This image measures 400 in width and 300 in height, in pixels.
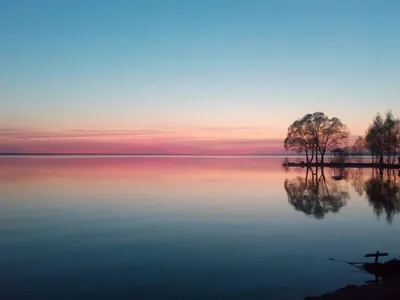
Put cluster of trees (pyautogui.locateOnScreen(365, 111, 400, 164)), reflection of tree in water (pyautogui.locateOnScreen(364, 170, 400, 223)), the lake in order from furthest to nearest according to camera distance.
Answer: cluster of trees (pyautogui.locateOnScreen(365, 111, 400, 164)), reflection of tree in water (pyautogui.locateOnScreen(364, 170, 400, 223)), the lake

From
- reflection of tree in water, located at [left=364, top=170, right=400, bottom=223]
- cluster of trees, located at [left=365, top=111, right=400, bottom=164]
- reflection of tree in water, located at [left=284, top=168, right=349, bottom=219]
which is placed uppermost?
cluster of trees, located at [left=365, top=111, right=400, bottom=164]

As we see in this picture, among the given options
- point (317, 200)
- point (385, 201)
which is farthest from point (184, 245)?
point (385, 201)

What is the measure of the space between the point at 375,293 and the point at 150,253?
30.6ft

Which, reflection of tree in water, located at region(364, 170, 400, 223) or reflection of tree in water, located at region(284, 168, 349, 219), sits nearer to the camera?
reflection of tree in water, located at region(364, 170, 400, 223)

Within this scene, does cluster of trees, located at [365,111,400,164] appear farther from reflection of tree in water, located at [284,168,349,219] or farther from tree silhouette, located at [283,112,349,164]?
reflection of tree in water, located at [284,168,349,219]

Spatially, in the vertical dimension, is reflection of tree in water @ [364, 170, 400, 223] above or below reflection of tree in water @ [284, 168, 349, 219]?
above

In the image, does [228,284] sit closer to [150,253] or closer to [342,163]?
[150,253]

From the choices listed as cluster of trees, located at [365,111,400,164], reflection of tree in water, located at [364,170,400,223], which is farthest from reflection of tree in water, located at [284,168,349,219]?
cluster of trees, located at [365,111,400,164]

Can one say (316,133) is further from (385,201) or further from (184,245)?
(184,245)

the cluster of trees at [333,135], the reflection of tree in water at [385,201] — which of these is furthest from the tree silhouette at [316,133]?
the reflection of tree in water at [385,201]

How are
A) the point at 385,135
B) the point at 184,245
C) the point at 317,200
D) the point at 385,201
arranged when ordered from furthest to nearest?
the point at 385,135 → the point at 317,200 → the point at 385,201 → the point at 184,245

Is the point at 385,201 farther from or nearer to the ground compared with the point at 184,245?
farther from the ground

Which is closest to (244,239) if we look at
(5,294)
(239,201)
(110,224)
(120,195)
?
(110,224)

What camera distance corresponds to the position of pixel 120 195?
124 ft
